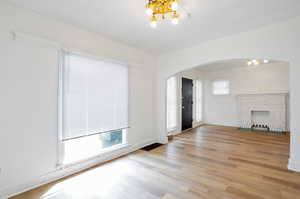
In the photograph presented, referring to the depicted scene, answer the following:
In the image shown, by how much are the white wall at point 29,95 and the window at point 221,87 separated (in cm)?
614

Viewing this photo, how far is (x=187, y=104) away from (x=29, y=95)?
5.14 meters

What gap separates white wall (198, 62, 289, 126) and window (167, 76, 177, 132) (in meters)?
2.34

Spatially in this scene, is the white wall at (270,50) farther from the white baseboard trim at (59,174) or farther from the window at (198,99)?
the window at (198,99)

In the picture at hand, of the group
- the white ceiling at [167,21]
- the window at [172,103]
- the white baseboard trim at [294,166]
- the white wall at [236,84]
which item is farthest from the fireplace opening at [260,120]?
the white ceiling at [167,21]

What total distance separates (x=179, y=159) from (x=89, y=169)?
1.78 meters

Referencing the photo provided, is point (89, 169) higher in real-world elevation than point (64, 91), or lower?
lower

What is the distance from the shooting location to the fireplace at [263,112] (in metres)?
5.08

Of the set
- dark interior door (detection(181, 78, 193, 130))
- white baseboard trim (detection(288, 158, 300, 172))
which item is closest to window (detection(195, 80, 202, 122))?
dark interior door (detection(181, 78, 193, 130))

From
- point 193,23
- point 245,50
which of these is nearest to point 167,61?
point 193,23

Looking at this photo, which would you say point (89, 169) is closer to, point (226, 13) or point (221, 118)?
point (226, 13)

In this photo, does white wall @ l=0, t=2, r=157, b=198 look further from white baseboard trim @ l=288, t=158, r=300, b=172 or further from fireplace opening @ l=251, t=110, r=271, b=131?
fireplace opening @ l=251, t=110, r=271, b=131

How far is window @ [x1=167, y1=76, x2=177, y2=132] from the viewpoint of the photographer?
4837mm

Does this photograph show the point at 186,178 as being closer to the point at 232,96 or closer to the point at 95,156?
the point at 95,156

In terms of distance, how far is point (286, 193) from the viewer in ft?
5.86
